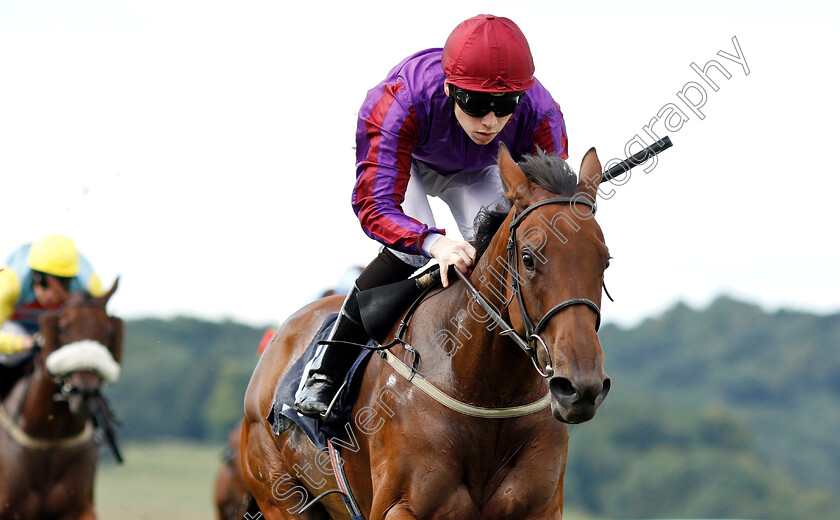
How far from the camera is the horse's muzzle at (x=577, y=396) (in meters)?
3.29

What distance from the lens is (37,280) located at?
29.4 ft

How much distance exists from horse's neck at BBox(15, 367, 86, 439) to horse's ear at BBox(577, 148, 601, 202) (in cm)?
563

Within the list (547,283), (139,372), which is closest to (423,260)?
(547,283)

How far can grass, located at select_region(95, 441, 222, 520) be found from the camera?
3209cm

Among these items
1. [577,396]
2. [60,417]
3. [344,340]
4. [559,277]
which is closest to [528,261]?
[559,277]

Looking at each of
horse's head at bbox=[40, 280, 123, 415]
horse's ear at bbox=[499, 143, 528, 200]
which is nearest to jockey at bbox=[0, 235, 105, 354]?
horse's head at bbox=[40, 280, 123, 415]

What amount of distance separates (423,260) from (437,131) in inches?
22.6

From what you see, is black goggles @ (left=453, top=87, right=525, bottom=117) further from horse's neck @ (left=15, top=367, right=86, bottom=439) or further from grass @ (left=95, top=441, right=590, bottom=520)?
grass @ (left=95, top=441, right=590, bottom=520)

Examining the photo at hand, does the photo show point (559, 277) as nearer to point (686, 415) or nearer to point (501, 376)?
point (501, 376)

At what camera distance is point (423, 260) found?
474 centimetres

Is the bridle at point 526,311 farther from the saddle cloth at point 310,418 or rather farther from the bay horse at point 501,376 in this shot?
the saddle cloth at point 310,418

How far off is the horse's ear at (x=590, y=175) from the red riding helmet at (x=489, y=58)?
43 centimetres

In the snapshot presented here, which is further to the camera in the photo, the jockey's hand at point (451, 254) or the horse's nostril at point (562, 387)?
the jockey's hand at point (451, 254)

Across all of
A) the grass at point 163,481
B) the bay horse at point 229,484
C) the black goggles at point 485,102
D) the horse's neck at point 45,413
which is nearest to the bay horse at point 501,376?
the black goggles at point 485,102
